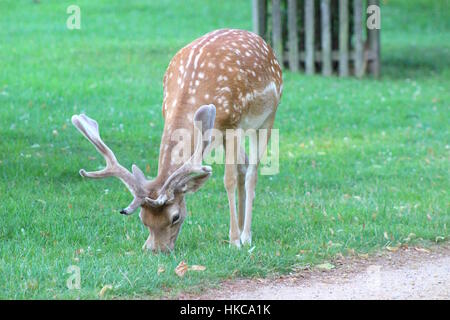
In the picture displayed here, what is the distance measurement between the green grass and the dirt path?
0.66 ft

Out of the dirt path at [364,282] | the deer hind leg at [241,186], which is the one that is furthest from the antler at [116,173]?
the deer hind leg at [241,186]

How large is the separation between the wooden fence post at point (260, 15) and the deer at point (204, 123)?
32.7 feet

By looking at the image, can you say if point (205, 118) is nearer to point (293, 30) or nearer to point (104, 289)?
point (104, 289)

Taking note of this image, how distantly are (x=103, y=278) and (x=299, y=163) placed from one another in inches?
200

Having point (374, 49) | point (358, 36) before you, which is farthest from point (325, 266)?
point (374, 49)

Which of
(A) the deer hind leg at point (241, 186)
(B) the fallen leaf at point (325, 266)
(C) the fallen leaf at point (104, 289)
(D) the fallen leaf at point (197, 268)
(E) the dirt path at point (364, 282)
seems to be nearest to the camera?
(C) the fallen leaf at point (104, 289)

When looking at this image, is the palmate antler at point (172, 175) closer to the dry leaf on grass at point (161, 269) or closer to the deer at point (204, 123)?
the deer at point (204, 123)

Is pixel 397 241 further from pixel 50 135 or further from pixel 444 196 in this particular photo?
pixel 50 135

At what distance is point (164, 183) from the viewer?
748cm

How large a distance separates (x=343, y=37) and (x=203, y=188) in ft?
28.3

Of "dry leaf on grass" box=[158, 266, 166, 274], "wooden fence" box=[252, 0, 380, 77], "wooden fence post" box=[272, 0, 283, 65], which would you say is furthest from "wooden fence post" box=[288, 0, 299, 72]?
"dry leaf on grass" box=[158, 266, 166, 274]

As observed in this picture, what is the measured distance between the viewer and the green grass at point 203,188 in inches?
300

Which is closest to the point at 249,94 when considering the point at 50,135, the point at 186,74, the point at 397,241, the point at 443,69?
the point at 186,74

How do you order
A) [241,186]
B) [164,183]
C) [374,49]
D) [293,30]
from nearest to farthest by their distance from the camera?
1. [164,183]
2. [241,186]
3. [374,49]
4. [293,30]
